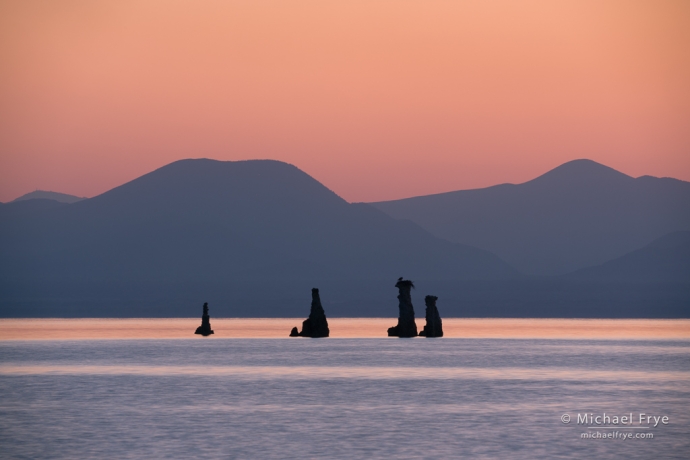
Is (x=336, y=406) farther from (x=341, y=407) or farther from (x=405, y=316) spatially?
(x=405, y=316)

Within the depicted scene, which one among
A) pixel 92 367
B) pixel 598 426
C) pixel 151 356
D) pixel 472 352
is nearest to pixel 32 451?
pixel 598 426

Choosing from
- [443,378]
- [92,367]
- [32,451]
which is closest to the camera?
[32,451]

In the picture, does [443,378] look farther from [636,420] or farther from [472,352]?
[472,352]

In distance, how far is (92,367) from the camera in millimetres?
83062

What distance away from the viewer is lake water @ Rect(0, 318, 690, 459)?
126 feet

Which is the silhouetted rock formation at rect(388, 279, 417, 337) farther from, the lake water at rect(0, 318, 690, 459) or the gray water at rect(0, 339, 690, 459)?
the lake water at rect(0, 318, 690, 459)

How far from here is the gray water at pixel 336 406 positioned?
3841 centimetres

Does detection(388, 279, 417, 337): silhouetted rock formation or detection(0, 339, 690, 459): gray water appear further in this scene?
detection(388, 279, 417, 337): silhouetted rock formation

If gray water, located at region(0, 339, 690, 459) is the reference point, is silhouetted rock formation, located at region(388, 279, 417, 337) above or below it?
above

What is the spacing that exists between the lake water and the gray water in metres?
0.08

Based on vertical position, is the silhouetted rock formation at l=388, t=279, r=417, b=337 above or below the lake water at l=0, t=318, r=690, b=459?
above

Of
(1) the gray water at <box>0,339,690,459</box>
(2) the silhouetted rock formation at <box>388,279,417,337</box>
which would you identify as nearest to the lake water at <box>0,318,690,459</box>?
(1) the gray water at <box>0,339,690,459</box>

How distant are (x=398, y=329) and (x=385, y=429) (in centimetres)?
8393

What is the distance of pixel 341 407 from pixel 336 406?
61 centimetres
